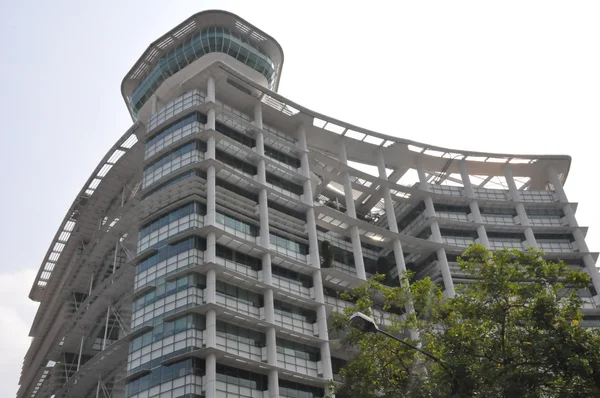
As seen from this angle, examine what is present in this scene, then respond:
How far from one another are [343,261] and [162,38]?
26.4 metres

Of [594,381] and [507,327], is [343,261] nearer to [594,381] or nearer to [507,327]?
[507,327]

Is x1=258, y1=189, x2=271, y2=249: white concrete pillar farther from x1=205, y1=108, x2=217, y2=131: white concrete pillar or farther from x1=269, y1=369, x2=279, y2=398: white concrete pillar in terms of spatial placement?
x1=269, y1=369, x2=279, y2=398: white concrete pillar

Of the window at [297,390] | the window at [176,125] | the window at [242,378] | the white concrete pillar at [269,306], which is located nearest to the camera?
the window at [242,378]

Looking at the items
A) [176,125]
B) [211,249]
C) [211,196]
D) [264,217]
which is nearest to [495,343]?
[211,249]

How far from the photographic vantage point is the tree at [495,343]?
950 inches

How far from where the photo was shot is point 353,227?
60656 mm

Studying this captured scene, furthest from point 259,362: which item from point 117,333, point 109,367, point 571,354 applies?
point 571,354

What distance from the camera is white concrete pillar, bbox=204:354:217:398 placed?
4116cm

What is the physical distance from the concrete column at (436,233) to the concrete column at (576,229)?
14.2 meters

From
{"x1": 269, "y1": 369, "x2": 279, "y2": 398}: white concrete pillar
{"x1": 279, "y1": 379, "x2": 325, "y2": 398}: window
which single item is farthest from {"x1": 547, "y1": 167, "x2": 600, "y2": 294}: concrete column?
{"x1": 269, "y1": 369, "x2": 279, "y2": 398}: white concrete pillar

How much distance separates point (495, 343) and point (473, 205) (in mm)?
42325

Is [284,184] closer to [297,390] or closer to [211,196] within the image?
[211,196]

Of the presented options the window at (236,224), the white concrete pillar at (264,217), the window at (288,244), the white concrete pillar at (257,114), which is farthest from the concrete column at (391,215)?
the window at (236,224)

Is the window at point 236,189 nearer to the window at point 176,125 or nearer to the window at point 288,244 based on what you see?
the window at point 288,244
